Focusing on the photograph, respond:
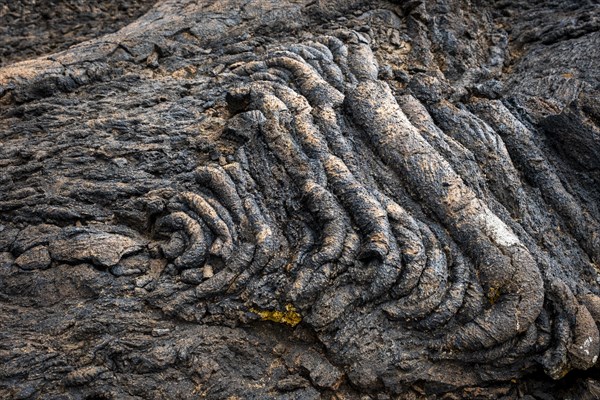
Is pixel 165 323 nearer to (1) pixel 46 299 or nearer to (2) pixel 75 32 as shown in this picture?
(1) pixel 46 299

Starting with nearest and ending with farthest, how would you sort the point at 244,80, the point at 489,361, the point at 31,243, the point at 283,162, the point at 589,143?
1. the point at 489,361
2. the point at 31,243
3. the point at 283,162
4. the point at 589,143
5. the point at 244,80

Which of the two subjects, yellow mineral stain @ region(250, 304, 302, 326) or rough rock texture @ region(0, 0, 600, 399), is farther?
yellow mineral stain @ region(250, 304, 302, 326)

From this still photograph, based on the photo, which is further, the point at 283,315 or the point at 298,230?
the point at 298,230

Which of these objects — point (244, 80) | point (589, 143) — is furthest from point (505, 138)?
point (244, 80)

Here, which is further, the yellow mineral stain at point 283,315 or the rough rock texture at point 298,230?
the yellow mineral stain at point 283,315

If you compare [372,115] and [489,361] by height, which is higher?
[372,115]

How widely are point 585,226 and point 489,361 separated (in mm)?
1759

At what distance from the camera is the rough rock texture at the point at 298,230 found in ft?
14.4

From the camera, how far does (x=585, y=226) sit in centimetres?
521

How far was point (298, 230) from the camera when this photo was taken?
15.7 feet

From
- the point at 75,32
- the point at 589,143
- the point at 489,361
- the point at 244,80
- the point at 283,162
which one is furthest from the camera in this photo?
the point at 75,32

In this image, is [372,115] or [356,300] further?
[372,115]

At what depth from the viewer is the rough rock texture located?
440 centimetres

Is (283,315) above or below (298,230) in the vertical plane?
below
